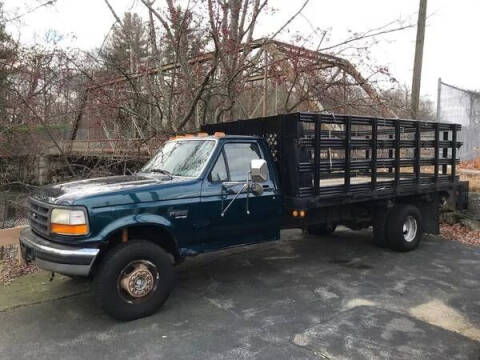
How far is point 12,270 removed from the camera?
6.01m

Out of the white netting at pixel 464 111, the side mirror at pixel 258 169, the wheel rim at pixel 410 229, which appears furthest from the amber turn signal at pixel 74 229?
the white netting at pixel 464 111

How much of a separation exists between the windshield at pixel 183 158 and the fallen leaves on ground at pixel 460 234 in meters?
5.75

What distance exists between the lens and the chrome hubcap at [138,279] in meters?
4.37

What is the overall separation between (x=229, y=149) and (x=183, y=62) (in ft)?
13.3

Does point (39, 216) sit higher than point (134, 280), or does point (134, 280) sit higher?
point (39, 216)

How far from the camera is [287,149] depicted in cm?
568

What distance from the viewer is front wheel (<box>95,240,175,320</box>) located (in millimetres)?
4250

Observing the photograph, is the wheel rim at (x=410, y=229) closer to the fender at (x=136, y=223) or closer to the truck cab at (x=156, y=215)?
the truck cab at (x=156, y=215)

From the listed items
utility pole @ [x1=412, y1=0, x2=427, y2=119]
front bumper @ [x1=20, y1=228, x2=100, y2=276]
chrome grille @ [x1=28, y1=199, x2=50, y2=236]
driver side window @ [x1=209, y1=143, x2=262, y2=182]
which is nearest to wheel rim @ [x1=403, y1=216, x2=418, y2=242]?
driver side window @ [x1=209, y1=143, x2=262, y2=182]

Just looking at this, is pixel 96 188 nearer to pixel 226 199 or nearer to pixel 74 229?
pixel 74 229

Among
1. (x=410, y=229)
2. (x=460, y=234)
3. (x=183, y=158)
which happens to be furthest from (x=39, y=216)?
(x=460, y=234)

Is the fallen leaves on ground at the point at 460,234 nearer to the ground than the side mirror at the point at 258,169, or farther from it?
nearer to the ground

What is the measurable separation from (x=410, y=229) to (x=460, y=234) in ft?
6.26

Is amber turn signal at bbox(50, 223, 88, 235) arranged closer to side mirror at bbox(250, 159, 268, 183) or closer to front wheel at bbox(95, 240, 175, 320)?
front wheel at bbox(95, 240, 175, 320)
